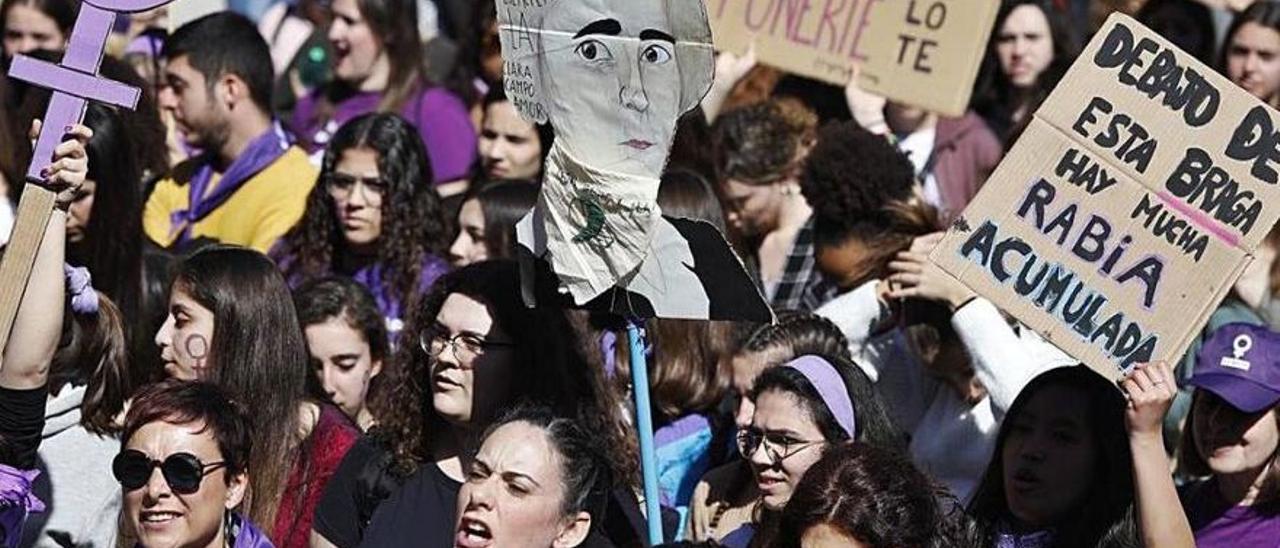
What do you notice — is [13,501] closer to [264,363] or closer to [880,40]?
[264,363]

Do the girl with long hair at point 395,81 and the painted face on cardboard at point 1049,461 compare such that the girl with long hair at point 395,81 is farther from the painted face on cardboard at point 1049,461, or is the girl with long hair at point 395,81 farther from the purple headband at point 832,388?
the painted face on cardboard at point 1049,461

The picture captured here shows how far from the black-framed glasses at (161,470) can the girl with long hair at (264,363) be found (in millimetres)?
484

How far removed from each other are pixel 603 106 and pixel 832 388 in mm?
872

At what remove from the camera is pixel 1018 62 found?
31.6 ft

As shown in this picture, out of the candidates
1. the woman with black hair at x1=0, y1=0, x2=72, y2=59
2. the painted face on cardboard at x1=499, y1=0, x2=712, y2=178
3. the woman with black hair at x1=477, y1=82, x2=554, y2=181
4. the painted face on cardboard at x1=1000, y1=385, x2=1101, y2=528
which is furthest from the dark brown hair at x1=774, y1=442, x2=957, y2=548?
the woman with black hair at x1=0, y1=0, x2=72, y2=59

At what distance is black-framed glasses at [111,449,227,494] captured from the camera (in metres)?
5.32

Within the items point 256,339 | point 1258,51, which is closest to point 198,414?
point 256,339

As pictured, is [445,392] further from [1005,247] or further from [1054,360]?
[1054,360]

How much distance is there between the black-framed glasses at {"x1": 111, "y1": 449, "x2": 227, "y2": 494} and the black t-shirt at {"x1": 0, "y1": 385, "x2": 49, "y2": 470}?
0.28m

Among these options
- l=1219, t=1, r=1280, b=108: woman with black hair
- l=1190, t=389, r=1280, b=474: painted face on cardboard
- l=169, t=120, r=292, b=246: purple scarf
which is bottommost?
l=169, t=120, r=292, b=246: purple scarf

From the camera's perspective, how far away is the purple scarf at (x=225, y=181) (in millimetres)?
8297

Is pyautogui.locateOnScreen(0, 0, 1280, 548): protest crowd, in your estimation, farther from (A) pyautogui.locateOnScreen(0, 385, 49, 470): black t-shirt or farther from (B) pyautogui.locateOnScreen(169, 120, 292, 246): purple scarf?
(B) pyautogui.locateOnScreen(169, 120, 292, 246): purple scarf

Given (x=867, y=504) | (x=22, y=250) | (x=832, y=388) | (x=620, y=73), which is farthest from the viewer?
(x=832, y=388)

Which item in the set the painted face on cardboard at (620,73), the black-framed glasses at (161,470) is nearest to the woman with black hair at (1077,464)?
the painted face on cardboard at (620,73)
